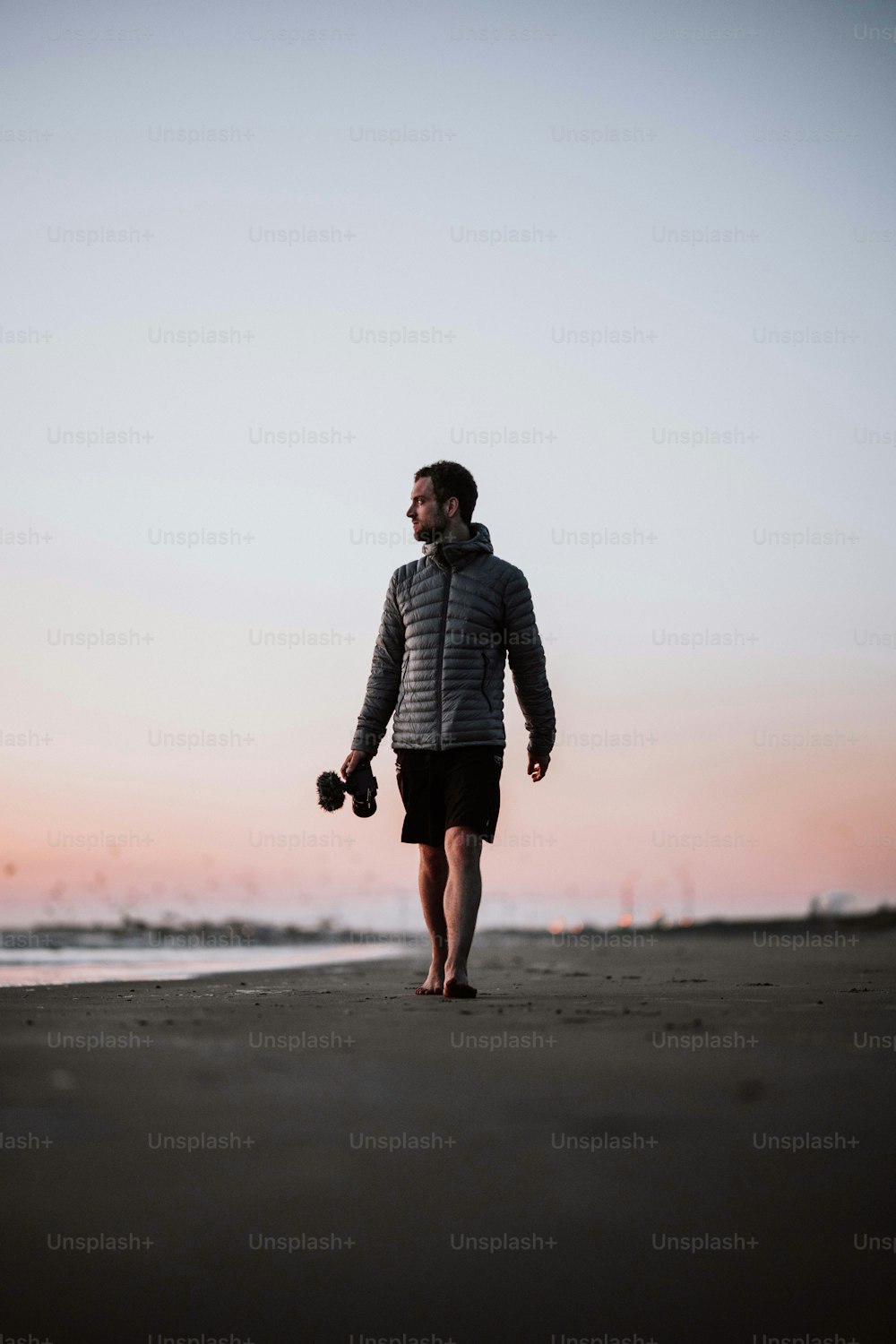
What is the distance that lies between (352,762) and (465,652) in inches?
29.2

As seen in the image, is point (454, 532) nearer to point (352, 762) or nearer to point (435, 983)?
point (352, 762)

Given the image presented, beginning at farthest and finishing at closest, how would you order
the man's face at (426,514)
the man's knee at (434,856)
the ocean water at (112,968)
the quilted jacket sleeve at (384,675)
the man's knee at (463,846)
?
the ocean water at (112,968), the quilted jacket sleeve at (384,675), the man's face at (426,514), the man's knee at (434,856), the man's knee at (463,846)

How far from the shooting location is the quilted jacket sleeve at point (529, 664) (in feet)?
18.8

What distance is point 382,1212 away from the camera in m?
1.84

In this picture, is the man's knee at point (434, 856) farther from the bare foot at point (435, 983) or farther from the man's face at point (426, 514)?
the man's face at point (426, 514)

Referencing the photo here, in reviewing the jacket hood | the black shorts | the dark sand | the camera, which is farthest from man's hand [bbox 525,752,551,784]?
the dark sand

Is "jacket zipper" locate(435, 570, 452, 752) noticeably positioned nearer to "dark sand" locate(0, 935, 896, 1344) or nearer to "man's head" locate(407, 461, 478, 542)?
"man's head" locate(407, 461, 478, 542)

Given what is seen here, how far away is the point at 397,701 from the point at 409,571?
0.60 m

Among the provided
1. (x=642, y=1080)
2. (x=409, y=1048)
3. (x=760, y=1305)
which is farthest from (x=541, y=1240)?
(x=409, y=1048)

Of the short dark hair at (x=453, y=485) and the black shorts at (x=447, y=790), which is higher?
the short dark hair at (x=453, y=485)

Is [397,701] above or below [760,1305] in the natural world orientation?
above

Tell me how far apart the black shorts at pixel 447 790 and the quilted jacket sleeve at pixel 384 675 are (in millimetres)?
288

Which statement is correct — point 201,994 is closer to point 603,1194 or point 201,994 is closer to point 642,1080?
point 642,1080

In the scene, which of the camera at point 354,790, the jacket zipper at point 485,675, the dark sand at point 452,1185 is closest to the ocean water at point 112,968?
the camera at point 354,790
